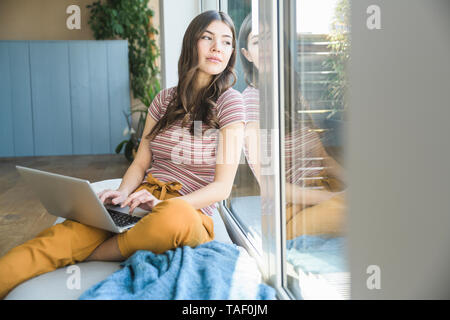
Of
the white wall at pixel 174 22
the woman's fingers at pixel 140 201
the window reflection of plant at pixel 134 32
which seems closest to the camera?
the woman's fingers at pixel 140 201

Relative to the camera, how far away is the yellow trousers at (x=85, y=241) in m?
1.19

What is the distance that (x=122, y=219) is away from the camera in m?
1.33

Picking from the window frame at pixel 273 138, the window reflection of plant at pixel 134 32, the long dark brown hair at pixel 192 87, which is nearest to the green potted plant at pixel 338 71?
the window frame at pixel 273 138

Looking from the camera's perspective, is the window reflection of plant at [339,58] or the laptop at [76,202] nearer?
the window reflection of plant at [339,58]

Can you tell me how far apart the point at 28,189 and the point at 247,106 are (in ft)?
8.15

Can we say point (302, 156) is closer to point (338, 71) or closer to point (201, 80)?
point (338, 71)

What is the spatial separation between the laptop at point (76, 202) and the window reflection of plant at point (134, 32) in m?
4.10

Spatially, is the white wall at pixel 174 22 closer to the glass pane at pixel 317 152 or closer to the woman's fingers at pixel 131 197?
the woman's fingers at pixel 131 197

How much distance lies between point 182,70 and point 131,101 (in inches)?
171

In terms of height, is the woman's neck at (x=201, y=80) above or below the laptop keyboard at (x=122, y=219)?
above

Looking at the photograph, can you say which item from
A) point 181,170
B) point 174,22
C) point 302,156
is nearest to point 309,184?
point 302,156

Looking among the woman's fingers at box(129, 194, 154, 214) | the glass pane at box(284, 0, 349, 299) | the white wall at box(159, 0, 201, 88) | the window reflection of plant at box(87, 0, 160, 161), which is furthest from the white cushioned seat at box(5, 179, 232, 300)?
the window reflection of plant at box(87, 0, 160, 161)
